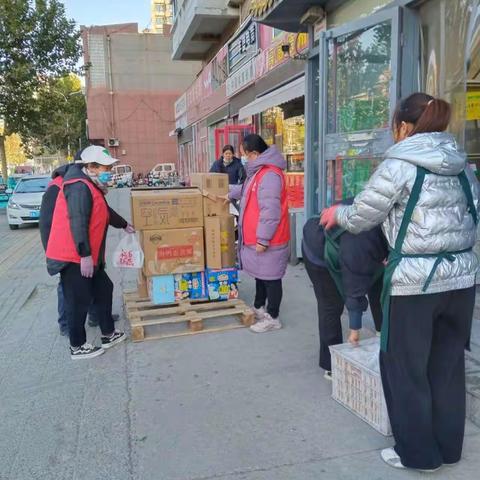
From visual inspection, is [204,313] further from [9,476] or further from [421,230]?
[421,230]

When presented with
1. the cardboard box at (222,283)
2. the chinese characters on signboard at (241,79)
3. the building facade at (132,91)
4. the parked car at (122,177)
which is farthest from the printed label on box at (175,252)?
the building facade at (132,91)

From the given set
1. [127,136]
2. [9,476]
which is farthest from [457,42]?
[127,136]

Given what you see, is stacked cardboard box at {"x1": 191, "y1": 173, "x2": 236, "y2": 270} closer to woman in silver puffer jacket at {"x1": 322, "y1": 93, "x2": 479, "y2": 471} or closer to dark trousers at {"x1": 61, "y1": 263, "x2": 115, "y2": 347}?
dark trousers at {"x1": 61, "y1": 263, "x2": 115, "y2": 347}

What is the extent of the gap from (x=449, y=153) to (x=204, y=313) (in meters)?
2.98

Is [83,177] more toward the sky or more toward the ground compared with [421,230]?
more toward the sky

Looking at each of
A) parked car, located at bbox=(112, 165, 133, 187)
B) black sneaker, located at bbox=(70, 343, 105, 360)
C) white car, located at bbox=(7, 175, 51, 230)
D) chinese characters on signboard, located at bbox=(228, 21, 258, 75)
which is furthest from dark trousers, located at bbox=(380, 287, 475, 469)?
parked car, located at bbox=(112, 165, 133, 187)

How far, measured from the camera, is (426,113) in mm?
2145

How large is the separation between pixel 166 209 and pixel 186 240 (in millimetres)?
348

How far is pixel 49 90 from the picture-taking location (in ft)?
67.9

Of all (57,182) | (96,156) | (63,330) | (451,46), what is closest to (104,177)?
(96,156)

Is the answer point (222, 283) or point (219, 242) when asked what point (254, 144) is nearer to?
point (219, 242)

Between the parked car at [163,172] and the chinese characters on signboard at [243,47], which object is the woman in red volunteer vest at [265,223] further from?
the parked car at [163,172]

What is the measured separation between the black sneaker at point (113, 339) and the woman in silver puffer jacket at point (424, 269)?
2.52m

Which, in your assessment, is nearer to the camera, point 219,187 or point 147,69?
point 219,187
